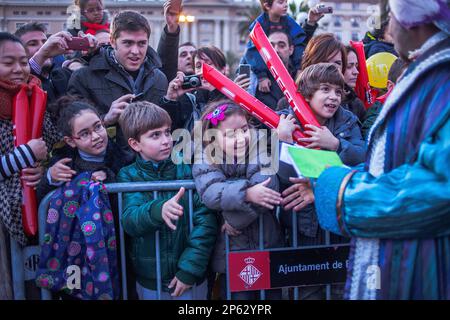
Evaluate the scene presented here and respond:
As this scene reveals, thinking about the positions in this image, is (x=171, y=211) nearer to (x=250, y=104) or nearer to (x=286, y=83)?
(x=250, y=104)

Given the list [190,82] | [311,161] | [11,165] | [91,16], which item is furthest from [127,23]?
[311,161]

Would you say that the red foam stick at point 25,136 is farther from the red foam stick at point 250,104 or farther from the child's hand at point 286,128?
the child's hand at point 286,128

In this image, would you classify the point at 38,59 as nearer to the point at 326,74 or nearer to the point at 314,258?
the point at 326,74

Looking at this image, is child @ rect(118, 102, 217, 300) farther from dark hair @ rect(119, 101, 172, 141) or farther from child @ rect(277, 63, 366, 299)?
child @ rect(277, 63, 366, 299)

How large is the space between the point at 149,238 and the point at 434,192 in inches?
64.3

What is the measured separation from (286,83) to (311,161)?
1.18m

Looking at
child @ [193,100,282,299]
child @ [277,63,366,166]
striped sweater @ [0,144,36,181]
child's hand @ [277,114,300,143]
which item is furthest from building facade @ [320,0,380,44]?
striped sweater @ [0,144,36,181]

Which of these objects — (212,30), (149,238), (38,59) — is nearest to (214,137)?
(149,238)

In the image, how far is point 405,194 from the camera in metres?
1.53

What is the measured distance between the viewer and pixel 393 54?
4531mm

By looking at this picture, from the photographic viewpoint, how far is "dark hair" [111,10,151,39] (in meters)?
3.59

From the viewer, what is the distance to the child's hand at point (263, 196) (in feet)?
7.95

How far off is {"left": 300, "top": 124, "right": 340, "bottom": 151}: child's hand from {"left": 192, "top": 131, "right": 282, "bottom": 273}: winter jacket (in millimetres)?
269

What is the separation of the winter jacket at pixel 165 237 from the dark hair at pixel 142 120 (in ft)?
0.57
